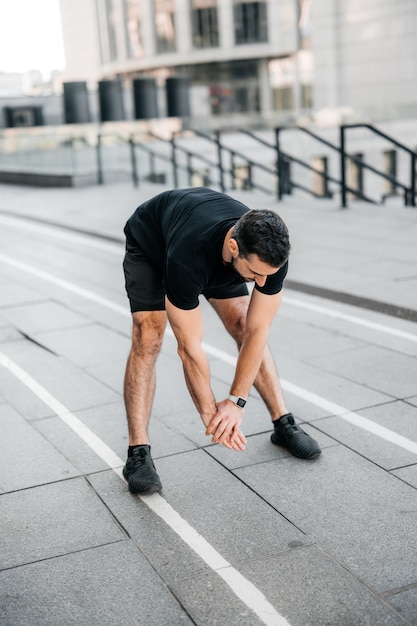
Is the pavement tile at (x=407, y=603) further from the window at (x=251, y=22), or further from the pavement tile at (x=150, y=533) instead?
the window at (x=251, y=22)

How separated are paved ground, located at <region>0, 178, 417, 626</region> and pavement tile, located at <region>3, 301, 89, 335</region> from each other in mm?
31

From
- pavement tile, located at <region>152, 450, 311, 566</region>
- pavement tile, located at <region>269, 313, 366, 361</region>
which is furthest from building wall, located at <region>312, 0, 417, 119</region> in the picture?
pavement tile, located at <region>152, 450, 311, 566</region>

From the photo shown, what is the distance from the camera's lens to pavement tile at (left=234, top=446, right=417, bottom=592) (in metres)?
3.36

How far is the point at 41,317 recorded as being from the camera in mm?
7809

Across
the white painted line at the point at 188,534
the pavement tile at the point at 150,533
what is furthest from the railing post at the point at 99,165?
the pavement tile at the point at 150,533

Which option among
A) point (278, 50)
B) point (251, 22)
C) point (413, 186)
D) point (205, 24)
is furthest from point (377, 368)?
point (205, 24)

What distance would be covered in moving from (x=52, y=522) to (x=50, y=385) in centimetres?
208

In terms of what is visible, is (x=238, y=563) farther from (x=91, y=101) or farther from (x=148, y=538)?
(x=91, y=101)

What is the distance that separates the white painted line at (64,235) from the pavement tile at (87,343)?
3.76 m

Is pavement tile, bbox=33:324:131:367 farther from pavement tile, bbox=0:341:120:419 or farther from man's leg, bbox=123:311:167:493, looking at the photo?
man's leg, bbox=123:311:167:493

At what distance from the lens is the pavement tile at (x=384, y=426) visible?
435cm

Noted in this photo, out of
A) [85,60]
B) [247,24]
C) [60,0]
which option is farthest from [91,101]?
[60,0]

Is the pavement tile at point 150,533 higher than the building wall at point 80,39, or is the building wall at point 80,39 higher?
the building wall at point 80,39

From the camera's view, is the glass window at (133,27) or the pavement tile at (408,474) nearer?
the pavement tile at (408,474)
